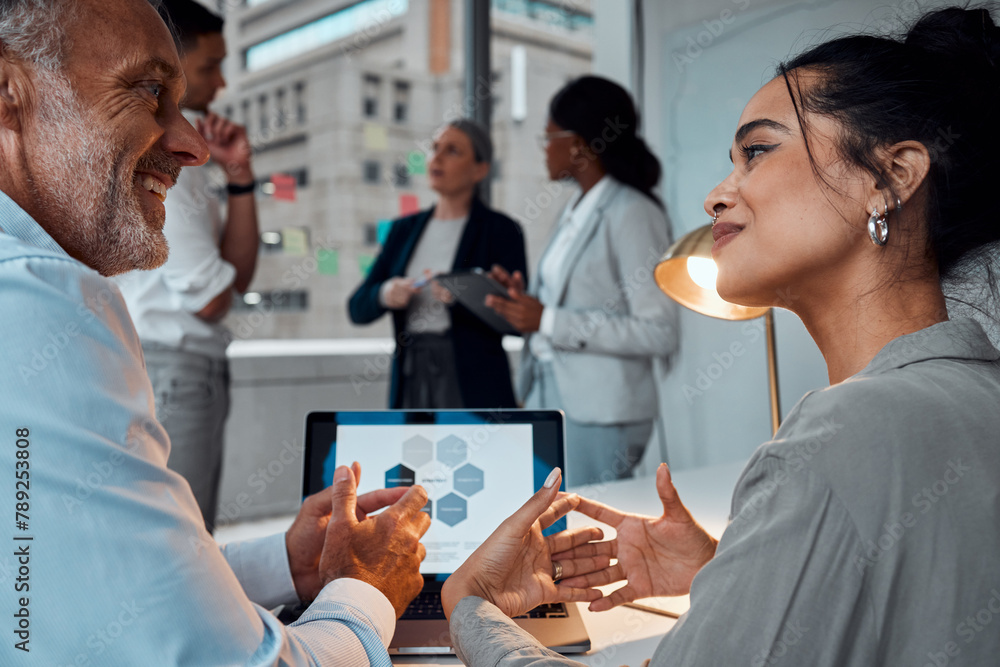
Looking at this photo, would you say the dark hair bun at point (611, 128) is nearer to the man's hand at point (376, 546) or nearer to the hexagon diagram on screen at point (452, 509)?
the hexagon diagram on screen at point (452, 509)

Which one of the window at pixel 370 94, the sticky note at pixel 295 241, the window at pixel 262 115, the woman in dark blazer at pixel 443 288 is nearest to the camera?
the woman in dark blazer at pixel 443 288

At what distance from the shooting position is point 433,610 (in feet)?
3.47

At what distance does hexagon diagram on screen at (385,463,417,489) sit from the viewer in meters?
1.17

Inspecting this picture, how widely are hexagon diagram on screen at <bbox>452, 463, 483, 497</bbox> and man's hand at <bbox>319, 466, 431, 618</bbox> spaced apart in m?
0.14

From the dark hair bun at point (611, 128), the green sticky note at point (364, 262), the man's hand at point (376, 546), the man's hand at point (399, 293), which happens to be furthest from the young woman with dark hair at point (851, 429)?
the green sticky note at point (364, 262)

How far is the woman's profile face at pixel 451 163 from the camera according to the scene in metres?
2.62

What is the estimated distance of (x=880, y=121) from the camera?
2.58 ft

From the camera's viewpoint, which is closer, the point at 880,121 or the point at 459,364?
the point at 880,121

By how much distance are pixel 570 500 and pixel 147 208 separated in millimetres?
649

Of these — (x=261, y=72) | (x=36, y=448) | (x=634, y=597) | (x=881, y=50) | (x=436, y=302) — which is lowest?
(x=634, y=597)

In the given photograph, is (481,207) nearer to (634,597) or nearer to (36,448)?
(634,597)

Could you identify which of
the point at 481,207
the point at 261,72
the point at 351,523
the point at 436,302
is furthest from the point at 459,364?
the point at 261,72

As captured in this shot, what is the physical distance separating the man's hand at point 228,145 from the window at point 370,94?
191cm

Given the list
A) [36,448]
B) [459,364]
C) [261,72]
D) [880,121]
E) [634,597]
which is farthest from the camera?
[261,72]
